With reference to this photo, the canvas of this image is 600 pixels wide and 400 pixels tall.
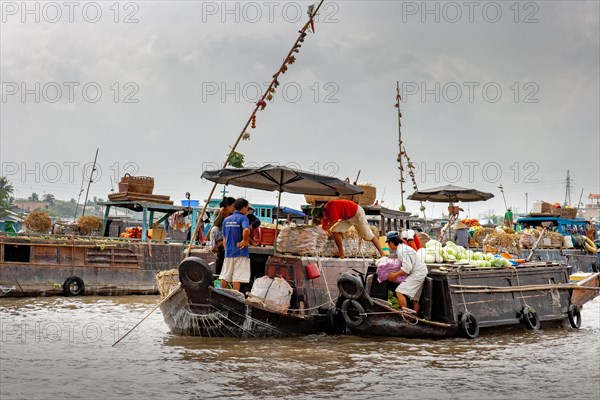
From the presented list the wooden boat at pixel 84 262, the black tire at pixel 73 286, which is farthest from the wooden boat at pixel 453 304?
the wooden boat at pixel 84 262

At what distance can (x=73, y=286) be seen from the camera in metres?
18.3

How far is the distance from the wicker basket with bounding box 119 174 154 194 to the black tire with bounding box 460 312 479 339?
12.7 metres

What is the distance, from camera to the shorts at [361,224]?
11711 millimetres

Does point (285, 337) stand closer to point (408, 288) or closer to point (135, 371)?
point (408, 288)

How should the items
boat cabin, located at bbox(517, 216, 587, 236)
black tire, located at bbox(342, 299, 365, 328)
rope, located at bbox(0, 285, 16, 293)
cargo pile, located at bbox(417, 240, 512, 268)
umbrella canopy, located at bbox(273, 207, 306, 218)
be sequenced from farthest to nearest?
boat cabin, located at bbox(517, 216, 587, 236) < umbrella canopy, located at bbox(273, 207, 306, 218) < rope, located at bbox(0, 285, 16, 293) < cargo pile, located at bbox(417, 240, 512, 268) < black tire, located at bbox(342, 299, 365, 328)

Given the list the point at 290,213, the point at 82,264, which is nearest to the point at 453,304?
the point at 82,264

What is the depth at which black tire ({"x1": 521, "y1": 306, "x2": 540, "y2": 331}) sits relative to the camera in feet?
39.5

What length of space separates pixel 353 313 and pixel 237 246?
2.26 meters

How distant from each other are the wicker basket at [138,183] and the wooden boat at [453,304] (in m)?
11.2

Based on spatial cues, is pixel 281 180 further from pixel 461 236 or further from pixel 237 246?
pixel 461 236

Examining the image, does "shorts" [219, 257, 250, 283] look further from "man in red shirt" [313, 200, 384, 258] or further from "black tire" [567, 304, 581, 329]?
"black tire" [567, 304, 581, 329]

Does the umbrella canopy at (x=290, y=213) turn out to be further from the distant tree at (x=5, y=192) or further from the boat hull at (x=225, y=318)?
the distant tree at (x=5, y=192)

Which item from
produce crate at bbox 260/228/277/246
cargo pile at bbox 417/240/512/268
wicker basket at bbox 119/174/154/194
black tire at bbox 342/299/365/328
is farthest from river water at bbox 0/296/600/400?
wicker basket at bbox 119/174/154/194

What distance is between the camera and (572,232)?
2995 cm
